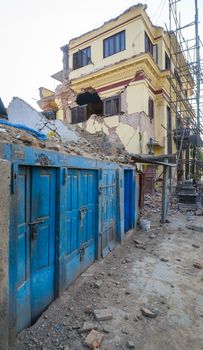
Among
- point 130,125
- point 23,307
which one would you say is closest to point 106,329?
point 23,307

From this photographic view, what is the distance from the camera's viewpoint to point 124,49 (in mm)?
12117

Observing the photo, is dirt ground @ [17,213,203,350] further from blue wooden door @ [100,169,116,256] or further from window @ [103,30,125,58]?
window @ [103,30,125,58]

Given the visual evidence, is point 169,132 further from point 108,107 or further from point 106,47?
point 106,47

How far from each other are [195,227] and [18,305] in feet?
21.1

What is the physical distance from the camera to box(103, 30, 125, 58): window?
12.3m

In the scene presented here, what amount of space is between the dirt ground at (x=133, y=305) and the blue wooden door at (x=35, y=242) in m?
0.20

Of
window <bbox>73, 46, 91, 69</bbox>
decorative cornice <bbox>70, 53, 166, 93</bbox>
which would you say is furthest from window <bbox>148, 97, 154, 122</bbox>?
window <bbox>73, 46, 91, 69</bbox>

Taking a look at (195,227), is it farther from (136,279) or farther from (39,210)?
(39,210)

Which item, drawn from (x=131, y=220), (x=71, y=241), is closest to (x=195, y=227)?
(x=131, y=220)

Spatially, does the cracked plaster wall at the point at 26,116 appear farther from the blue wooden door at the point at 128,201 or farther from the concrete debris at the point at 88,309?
the concrete debris at the point at 88,309

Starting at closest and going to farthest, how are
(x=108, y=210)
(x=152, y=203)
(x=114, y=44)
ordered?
(x=108, y=210), (x=152, y=203), (x=114, y=44)

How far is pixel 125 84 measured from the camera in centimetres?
1206

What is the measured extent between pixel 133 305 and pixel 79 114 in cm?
1200

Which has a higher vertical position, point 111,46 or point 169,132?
point 111,46
